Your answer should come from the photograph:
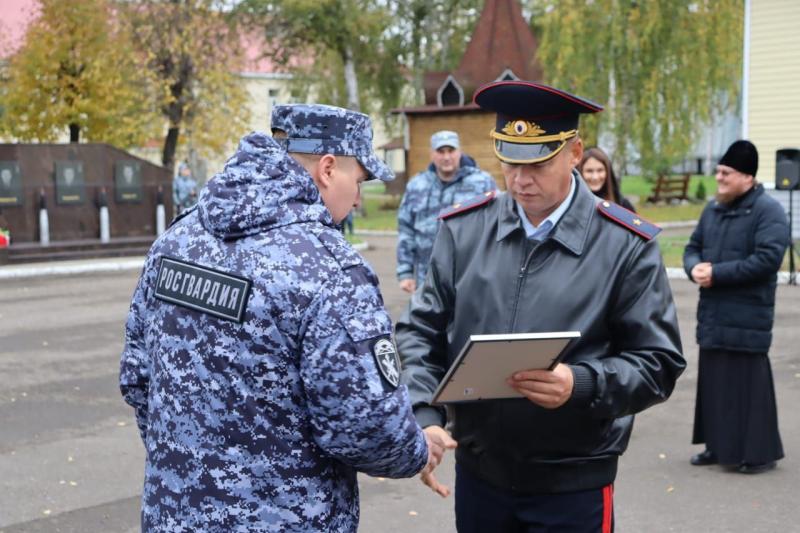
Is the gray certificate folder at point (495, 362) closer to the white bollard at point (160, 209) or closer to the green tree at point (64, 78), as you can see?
the white bollard at point (160, 209)

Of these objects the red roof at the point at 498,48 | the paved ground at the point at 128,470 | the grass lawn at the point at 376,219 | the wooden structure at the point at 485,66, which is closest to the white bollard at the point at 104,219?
the grass lawn at the point at 376,219

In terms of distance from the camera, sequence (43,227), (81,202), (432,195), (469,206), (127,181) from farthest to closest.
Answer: (127,181) → (81,202) → (43,227) → (432,195) → (469,206)

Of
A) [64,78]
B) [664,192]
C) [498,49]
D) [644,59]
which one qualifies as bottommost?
[664,192]

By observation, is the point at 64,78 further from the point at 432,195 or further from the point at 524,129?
the point at 524,129

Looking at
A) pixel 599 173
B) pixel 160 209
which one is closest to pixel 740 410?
pixel 599 173

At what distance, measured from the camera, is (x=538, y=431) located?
3.03 m

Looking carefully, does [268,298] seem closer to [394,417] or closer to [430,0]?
[394,417]

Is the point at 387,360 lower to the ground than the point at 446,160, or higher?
lower

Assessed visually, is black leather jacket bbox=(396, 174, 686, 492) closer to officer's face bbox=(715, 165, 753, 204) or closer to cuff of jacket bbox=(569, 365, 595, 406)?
cuff of jacket bbox=(569, 365, 595, 406)

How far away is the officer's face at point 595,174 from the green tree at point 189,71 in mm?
25327

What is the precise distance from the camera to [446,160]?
341 inches

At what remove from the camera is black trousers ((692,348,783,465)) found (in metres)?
6.64

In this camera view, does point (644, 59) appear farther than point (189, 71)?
No

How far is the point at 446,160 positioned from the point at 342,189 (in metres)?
5.99
